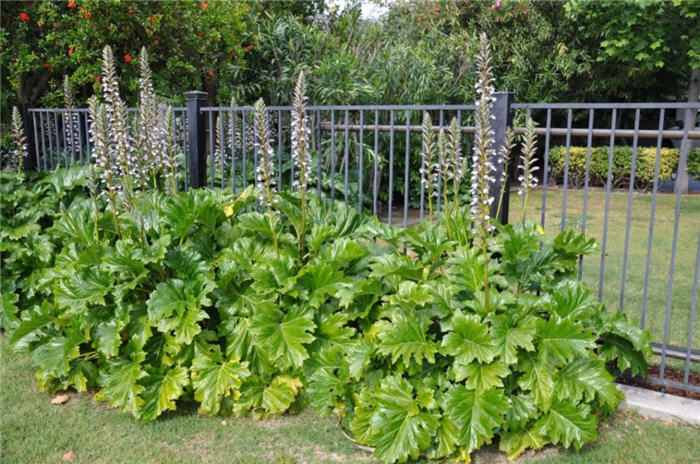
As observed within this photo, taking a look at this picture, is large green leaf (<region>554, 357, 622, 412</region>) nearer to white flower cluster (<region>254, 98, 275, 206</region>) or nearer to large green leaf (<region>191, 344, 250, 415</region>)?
large green leaf (<region>191, 344, 250, 415</region>)

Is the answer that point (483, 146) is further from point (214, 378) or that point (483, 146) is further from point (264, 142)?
point (214, 378)

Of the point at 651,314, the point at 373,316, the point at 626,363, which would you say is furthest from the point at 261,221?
the point at 651,314

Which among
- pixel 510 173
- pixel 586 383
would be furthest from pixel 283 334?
pixel 510 173

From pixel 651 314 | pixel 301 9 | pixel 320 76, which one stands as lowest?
pixel 651 314

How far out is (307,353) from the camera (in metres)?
3.19

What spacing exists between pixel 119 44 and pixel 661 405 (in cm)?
752

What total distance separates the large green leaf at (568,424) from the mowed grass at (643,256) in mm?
956

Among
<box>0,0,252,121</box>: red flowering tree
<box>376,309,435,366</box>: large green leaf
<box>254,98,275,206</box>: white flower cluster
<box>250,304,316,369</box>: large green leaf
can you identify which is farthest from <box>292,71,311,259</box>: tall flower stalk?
<box>0,0,252,121</box>: red flowering tree

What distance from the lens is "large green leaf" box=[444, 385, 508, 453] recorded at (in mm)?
2754

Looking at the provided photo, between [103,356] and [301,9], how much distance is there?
8382 mm

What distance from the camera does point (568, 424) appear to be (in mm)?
2836

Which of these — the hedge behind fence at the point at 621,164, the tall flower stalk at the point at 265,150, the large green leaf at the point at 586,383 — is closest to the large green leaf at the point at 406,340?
the large green leaf at the point at 586,383

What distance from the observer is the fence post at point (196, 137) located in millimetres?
4973

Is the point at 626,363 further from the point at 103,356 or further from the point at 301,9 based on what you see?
the point at 301,9
